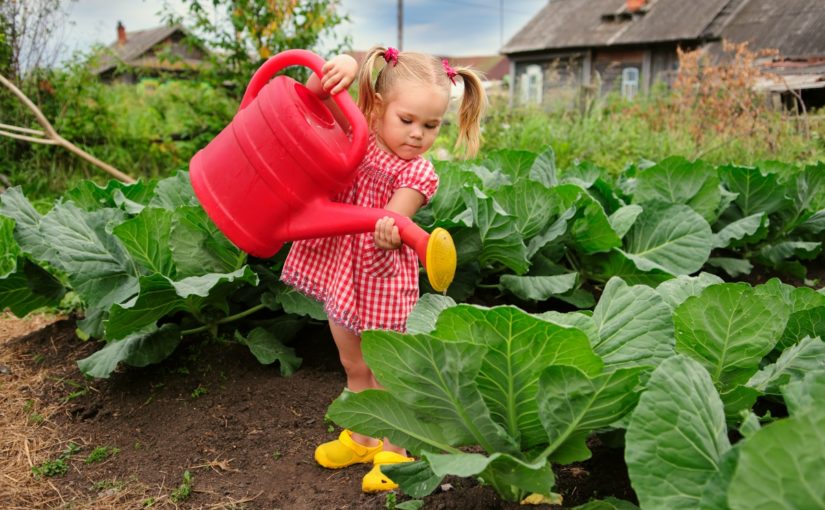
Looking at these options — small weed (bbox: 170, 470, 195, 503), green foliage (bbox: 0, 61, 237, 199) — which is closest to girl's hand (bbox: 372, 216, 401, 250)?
small weed (bbox: 170, 470, 195, 503)

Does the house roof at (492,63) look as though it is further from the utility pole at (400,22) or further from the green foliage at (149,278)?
the green foliage at (149,278)

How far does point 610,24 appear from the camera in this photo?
22.2 m

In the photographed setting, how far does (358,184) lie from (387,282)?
0.30 m

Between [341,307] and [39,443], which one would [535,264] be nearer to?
[341,307]

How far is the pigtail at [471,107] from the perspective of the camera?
2.19 m

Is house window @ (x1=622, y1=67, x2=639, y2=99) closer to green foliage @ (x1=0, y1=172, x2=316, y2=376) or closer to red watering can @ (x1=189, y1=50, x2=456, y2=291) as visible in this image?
green foliage @ (x1=0, y1=172, x2=316, y2=376)

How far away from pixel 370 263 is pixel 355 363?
34cm

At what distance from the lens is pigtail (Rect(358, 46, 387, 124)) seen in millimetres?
2020

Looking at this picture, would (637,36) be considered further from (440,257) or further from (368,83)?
(440,257)

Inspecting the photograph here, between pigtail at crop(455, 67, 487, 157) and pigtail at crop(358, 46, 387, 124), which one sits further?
pigtail at crop(455, 67, 487, 157)

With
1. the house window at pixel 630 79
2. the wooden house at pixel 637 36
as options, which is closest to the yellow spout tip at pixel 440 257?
the wooden house at pixel 637 36

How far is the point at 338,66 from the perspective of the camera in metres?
1.88

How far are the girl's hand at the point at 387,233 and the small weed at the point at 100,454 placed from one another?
118 centimetres

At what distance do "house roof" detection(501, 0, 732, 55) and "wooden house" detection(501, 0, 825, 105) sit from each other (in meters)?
0.03
